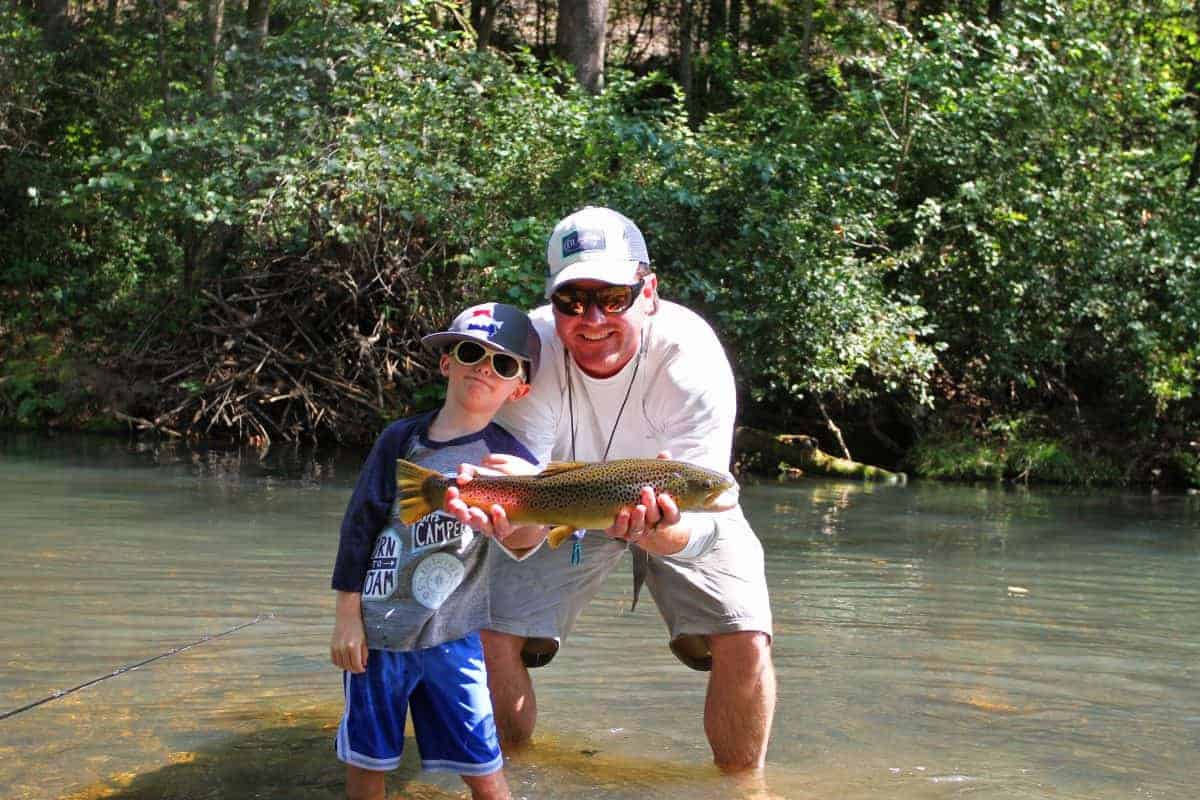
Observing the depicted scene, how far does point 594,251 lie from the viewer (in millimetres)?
4039

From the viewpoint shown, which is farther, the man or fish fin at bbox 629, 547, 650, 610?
fish fin at bbox 629, 547, 650, 610

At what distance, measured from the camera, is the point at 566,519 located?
3539mm

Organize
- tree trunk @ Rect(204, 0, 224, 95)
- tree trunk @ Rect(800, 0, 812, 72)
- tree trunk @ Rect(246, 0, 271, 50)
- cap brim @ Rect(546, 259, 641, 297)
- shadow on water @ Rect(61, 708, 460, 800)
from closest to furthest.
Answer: cap brim @ Rect(546, 259, 641, 297)
shadow on water @ Rect(61, 708, 460, 800)
tree trunk @ Rect(246, 0, 271, 50)
tree trunk @ Rect(204, 0, 224, 95)
tree trunk @ Rect(800, 0, 812, 72)

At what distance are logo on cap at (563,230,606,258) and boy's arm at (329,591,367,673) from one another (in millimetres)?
1198

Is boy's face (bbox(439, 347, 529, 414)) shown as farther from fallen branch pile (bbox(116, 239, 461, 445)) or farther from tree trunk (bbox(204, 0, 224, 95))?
tree trunk (bbox(204, 0, 224, 95))

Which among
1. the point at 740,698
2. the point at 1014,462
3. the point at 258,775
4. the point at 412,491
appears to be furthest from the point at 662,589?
the point at 1014,462

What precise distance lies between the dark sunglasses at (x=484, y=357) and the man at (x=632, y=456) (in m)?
0.26

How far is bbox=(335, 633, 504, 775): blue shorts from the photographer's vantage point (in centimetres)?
372

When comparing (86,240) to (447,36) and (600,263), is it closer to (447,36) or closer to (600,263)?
(447,36)

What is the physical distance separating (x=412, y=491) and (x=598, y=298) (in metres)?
0.86

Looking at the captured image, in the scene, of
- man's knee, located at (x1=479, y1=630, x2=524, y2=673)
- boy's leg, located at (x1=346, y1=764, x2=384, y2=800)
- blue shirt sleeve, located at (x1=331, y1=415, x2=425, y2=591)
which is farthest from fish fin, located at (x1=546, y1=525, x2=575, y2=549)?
man's knee, located at (x1=479, y1=630, x2=524, y2=673)

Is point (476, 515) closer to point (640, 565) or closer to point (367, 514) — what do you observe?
point (367, 514)

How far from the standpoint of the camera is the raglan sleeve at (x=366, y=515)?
12.2 ft

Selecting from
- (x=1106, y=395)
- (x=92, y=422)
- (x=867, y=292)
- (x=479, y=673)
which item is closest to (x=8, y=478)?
(x=92, y=422)
